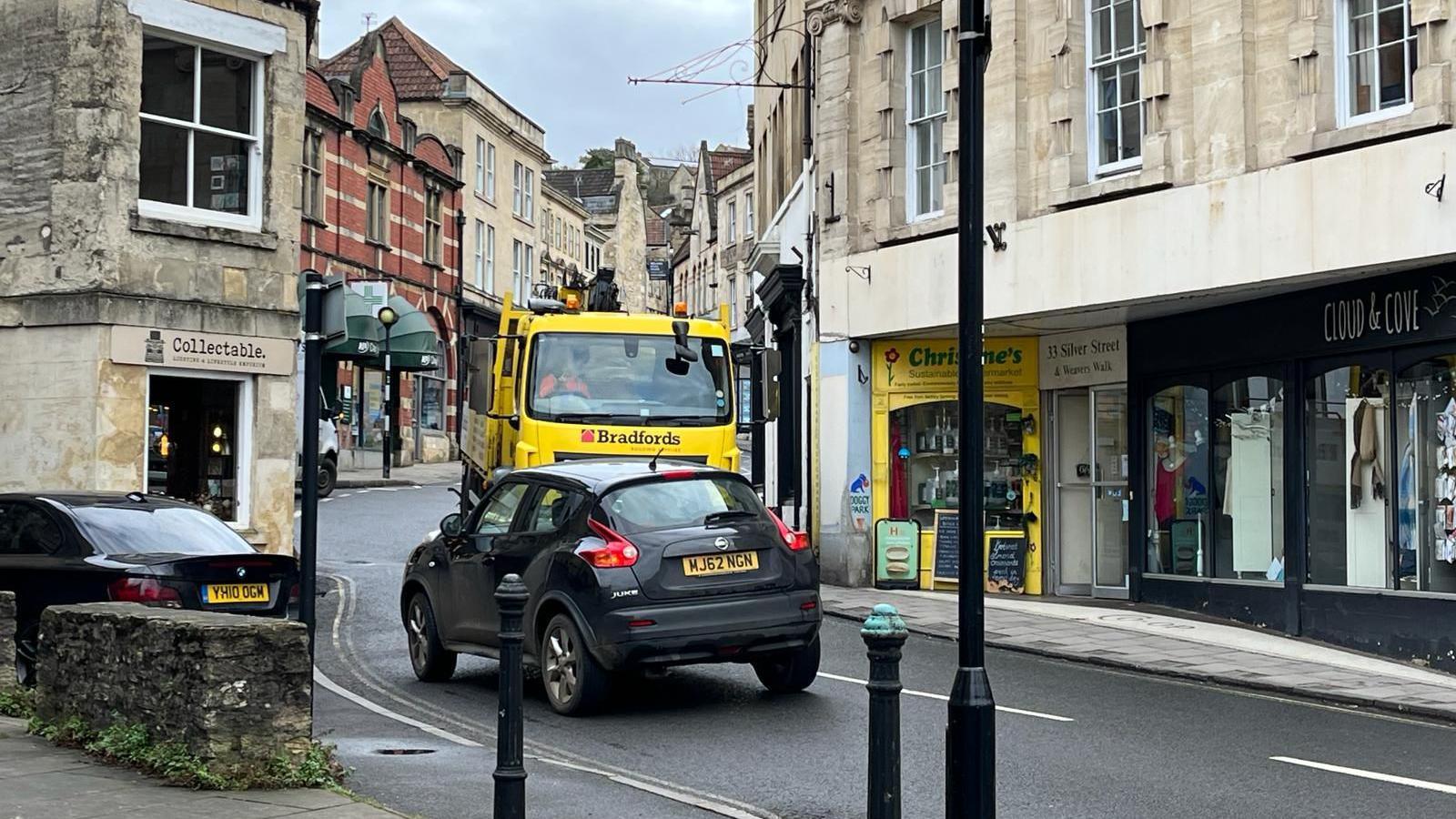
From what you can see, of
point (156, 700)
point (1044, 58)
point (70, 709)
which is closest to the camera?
point (156, 700)

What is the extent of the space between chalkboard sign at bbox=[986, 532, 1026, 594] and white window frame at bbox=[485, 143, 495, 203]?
141ft

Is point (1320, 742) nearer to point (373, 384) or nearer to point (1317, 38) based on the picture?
point (1317, 38)

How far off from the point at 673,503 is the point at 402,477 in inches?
1292

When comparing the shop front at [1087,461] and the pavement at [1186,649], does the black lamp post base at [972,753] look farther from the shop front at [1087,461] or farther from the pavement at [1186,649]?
the shop front at [1087,461]

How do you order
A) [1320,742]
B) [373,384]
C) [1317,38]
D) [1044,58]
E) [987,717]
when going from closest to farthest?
[987,717]
[1320,742]
[1317,38]
[1044,58]
[373,384]

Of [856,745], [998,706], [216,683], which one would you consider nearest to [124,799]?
[216,683]

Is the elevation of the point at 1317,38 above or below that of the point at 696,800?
above

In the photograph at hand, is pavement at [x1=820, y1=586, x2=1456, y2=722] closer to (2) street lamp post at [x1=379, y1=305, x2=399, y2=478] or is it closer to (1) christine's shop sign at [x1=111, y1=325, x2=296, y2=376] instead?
(1) christine's shop sign at [x1=111, y1=325, x2=296, y2=376]

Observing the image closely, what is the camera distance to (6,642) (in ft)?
35.8

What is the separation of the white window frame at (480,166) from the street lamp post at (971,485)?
53.8m

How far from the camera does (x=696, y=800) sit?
327 inches

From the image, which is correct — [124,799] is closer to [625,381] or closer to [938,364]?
[625,381]

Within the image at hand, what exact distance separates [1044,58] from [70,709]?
45.1 ft

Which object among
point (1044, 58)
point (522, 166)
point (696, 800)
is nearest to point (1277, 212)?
point (1044, 58)
